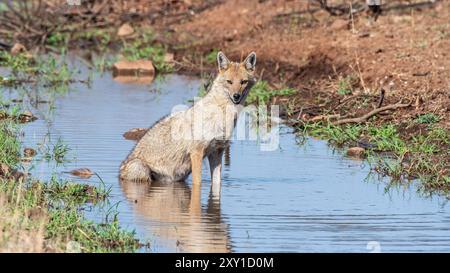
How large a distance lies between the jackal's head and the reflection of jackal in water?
972 millimetres

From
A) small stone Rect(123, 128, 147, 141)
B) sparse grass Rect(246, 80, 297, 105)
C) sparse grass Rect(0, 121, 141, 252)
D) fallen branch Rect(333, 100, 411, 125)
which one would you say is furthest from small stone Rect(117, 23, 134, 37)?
sparse grass Rect(0, 121, 141, 252)

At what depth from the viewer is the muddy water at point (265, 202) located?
28.8 feet

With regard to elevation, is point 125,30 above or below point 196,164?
above

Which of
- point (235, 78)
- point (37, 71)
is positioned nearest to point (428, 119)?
point (235, 78)

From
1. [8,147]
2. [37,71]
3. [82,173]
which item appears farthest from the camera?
[37,71]

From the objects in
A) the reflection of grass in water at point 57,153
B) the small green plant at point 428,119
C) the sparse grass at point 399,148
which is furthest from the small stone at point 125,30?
the reflection of grass in water at point 57,153

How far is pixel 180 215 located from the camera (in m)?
9.74

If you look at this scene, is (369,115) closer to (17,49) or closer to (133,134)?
(133,134)

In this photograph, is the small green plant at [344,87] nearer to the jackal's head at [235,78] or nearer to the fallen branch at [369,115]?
the fallen branch at [369,115]

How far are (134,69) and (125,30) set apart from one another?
11.4ft

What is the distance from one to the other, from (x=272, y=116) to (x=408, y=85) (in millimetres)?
1849

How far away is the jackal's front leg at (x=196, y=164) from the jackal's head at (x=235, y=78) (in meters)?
0.61
